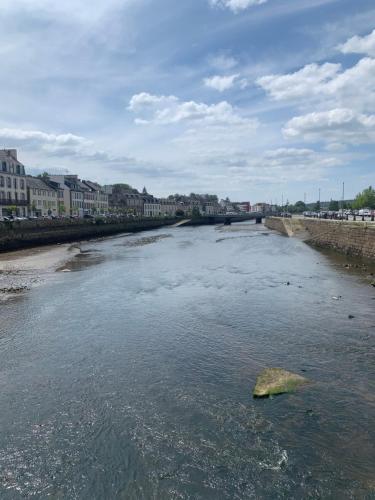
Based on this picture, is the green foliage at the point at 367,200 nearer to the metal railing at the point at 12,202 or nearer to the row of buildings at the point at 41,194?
the row of buildings at the point at 41,194

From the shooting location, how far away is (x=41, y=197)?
9544 cm

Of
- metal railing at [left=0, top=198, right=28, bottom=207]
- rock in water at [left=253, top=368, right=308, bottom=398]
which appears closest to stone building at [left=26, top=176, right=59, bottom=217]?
metal railing at [left=0, top=198, right=28, bottom=207]

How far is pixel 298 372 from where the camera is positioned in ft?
43.5

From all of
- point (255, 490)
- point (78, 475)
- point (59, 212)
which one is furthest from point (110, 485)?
point (59, 212)

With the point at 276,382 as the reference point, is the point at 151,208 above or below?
above

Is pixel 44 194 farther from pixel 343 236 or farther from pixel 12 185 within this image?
pixel 343 236

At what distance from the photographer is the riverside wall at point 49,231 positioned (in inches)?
2066

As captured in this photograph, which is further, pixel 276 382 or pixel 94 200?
pixel 94 200

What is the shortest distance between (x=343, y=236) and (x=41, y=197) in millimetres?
Result: 69814

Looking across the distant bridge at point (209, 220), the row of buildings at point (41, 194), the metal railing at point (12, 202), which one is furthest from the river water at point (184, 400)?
the distant bridge at point (209, 220)

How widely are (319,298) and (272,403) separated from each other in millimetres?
13748

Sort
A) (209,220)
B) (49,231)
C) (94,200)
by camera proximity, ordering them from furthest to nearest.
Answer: (209,220) → (94,200) → (49,231)

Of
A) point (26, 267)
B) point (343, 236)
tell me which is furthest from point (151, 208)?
point (26, 267)

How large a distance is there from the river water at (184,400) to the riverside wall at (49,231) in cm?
3234
